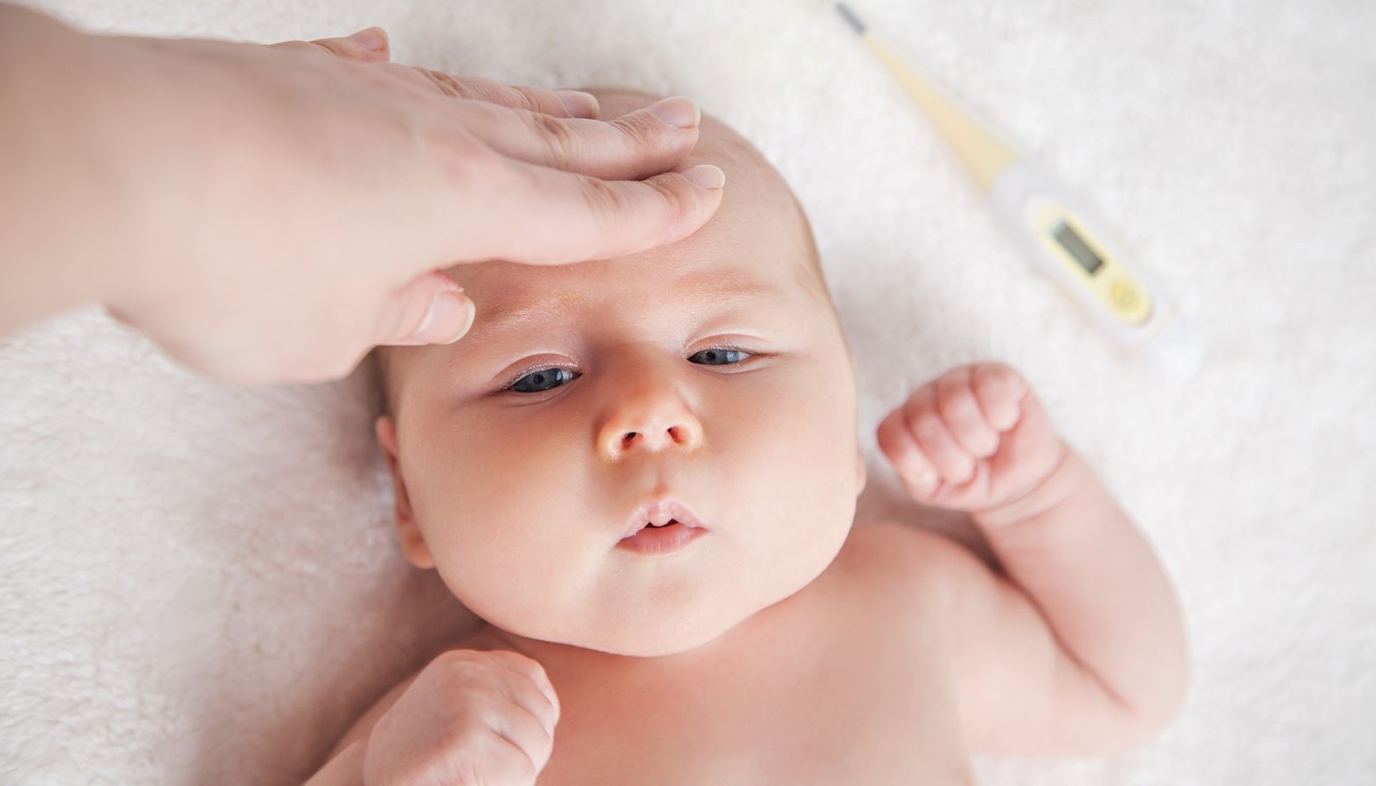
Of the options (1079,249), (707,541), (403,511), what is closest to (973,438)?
(1079,249)

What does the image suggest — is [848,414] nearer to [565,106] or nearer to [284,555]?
[565,106]

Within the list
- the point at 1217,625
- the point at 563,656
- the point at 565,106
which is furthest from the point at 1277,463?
the point at 565,106

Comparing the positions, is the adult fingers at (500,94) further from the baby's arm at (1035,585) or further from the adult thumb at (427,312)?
the baby's arm at (1035,585)

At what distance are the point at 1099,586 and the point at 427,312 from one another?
994 millimetres

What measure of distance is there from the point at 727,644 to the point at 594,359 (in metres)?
0.37

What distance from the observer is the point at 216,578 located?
4.09ft

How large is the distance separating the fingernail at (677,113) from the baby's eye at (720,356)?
0.24 meters

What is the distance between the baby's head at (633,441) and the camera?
101cm

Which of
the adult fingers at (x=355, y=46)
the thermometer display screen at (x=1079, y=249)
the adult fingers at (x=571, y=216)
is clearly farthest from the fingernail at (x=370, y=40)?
the thermometer display screen at (x=1079, y=249)

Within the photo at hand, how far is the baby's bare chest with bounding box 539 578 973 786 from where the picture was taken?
3.71 feet

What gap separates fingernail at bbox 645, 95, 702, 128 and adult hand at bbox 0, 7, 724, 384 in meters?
0.15

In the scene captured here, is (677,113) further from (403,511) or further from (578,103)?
(403,511)

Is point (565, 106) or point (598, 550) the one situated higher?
point (565, 106)

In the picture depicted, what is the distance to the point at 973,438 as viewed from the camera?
1.36m
